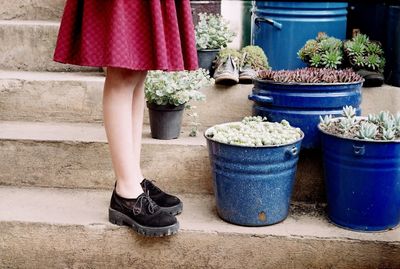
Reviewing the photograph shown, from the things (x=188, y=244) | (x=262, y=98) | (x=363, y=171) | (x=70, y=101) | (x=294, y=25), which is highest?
(x=294, y=25)

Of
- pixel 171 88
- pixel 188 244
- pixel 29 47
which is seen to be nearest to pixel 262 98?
pixel 171 88

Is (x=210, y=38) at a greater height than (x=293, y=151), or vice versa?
(x=210, y=38)

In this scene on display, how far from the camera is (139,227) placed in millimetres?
2535

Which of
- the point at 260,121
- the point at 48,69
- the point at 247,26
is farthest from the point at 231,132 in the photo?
the point at 247,26

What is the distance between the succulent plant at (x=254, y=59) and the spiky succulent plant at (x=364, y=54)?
0.49m

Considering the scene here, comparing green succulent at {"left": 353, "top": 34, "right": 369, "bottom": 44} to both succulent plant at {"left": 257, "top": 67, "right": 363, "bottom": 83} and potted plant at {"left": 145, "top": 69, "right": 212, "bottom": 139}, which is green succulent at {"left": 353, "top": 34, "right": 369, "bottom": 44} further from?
potted plant at {"left": 145, "top": 69, "right": 212, "bottom": 139}

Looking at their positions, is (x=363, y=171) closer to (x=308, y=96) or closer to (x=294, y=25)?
(x=308, y=96)

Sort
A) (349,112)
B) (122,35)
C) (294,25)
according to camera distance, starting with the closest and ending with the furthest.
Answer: (122,35) → (349,112) → (294,25)

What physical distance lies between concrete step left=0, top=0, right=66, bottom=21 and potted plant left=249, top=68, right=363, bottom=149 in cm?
171

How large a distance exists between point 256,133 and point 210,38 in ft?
4.23

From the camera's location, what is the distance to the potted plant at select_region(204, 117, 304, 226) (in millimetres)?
2578

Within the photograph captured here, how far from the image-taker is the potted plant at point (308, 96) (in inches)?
111

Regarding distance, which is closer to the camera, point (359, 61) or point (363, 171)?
point (363, 171)

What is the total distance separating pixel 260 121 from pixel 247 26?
2.43m
